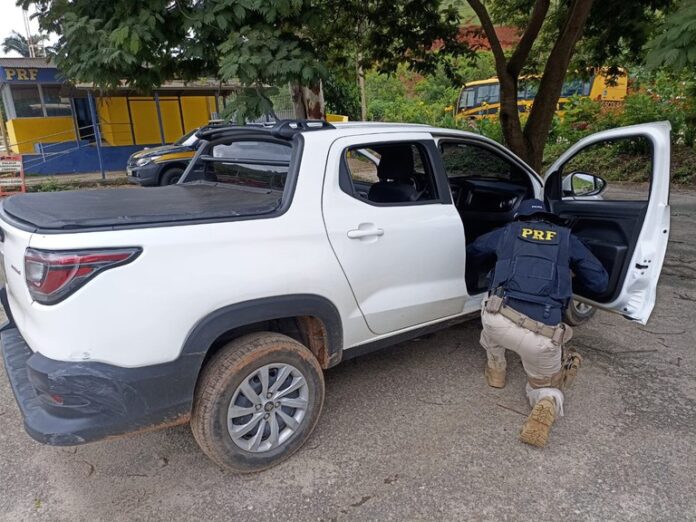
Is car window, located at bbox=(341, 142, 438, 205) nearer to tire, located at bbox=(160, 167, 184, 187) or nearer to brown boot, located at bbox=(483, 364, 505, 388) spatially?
brown boot, located at bbox=(483, 364, 505, 388)

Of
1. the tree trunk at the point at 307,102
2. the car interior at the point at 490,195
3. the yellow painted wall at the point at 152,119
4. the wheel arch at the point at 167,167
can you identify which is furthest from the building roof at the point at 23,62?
the car interior at the point at 490,195

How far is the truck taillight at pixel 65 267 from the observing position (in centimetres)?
201

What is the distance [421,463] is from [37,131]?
17001mm

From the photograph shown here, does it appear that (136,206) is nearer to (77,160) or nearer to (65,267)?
(65,267)

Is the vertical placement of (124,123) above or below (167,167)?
above

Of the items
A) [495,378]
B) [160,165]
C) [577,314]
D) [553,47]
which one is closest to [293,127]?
[495,378]

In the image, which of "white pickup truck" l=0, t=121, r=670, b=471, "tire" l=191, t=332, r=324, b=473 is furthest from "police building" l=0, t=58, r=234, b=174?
"tire" l=191, t=332, r=324, b=473

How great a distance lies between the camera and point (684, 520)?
2.24 m

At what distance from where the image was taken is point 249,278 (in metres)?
2.36

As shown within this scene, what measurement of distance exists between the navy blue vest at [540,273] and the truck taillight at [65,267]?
2.13 m

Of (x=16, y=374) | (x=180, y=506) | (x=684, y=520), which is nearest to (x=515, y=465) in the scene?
(x=684, y=520)

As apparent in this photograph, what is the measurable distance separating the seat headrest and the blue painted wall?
47.8 feet

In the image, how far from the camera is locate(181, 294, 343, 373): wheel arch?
2.26 meters

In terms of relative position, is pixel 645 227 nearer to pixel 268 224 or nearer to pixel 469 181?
pixel 469 181
